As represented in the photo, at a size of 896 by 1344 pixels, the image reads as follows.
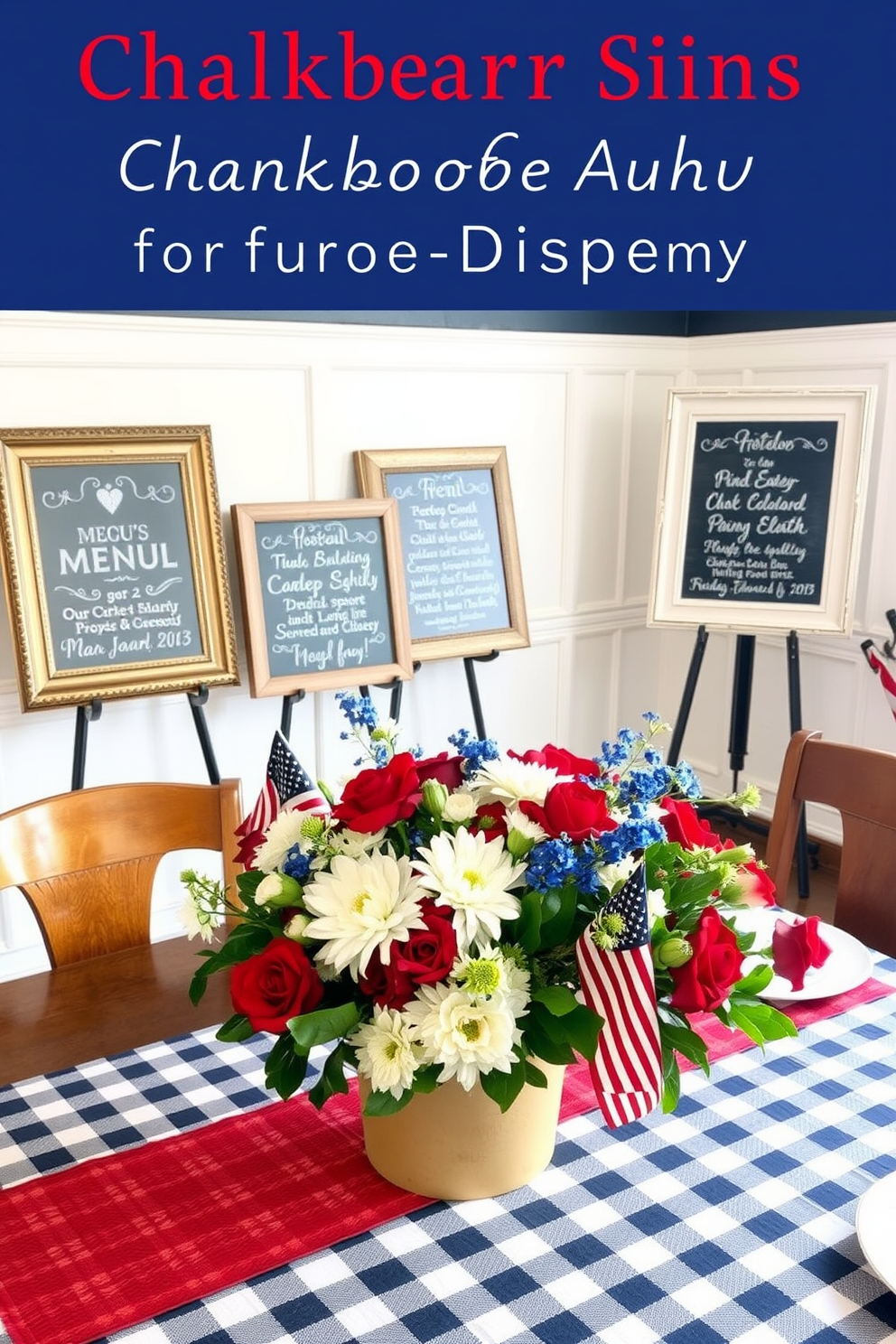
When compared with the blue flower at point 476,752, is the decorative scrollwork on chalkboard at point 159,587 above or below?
below

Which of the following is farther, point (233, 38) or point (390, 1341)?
point (233, 38)

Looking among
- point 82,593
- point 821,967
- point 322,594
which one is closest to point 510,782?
point 821,967

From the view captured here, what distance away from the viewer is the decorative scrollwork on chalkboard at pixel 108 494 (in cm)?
271

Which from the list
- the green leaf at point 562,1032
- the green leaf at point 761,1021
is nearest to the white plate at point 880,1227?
the green leaf at point 761,1021

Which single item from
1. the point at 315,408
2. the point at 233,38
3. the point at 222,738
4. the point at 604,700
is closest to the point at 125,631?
the point at 222,738

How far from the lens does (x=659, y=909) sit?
1.06m

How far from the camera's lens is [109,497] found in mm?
2781

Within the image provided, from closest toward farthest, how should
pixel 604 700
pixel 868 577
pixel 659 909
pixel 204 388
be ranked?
pixel 659 909
pixel 204 388
pixel 868 577
pixel 604 700

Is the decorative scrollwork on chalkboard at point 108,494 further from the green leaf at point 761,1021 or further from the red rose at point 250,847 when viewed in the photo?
the green leaf at point 761,1021

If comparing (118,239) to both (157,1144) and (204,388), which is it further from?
(157,1144)

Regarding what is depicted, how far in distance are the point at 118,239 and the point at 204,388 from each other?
38cm

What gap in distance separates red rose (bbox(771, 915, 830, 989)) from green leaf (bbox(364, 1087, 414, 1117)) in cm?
52

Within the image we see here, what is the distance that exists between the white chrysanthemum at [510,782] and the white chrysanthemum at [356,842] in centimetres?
10

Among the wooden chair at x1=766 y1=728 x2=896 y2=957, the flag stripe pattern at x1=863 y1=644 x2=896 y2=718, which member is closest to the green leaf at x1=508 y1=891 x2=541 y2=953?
the wooden chair at x1=766 y1=728 x2=896 y2=957
